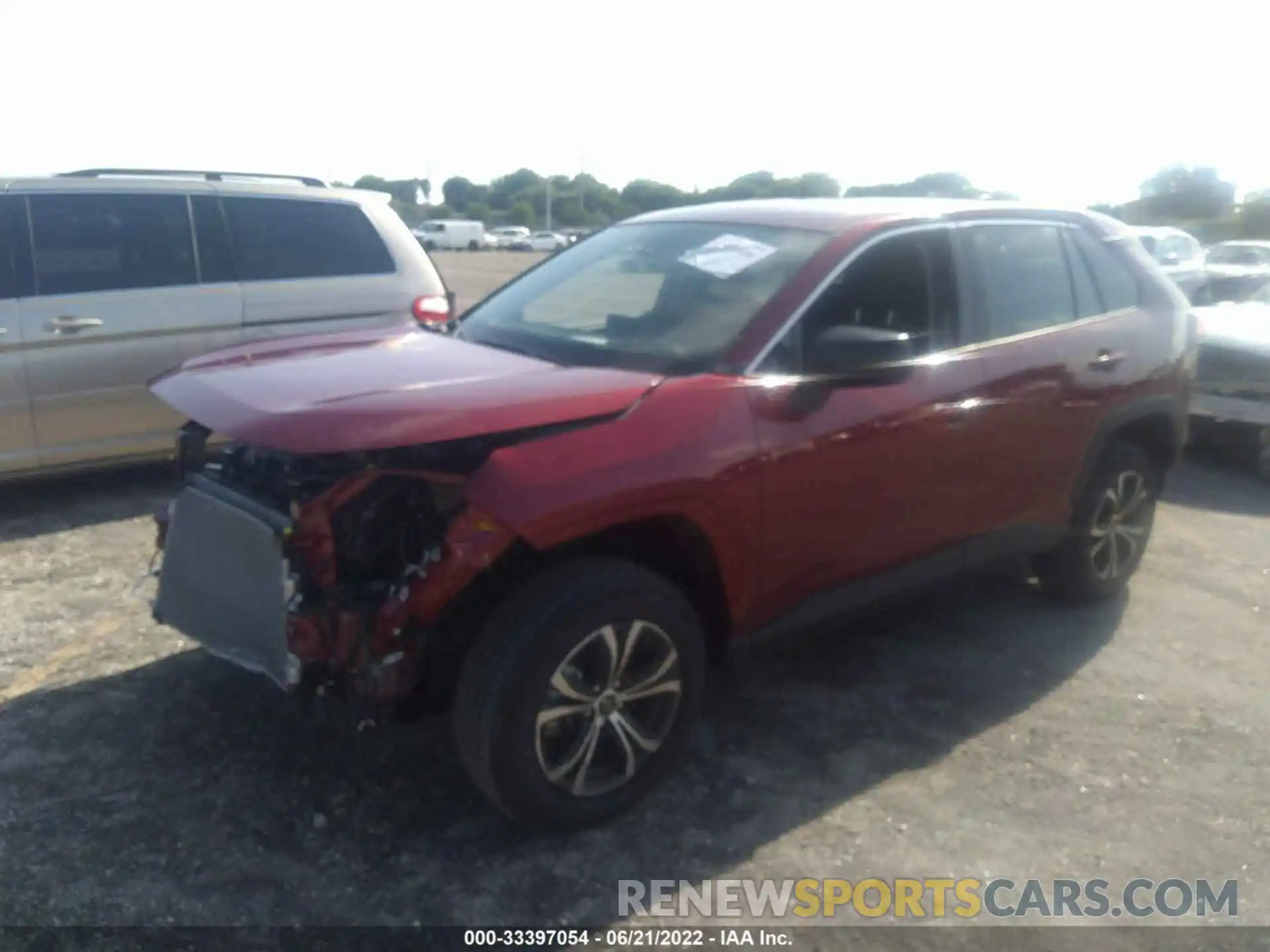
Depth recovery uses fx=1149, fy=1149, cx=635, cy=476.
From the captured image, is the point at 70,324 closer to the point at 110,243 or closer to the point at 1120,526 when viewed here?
the point at 110,243

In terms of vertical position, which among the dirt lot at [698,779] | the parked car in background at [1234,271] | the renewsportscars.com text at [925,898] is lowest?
the renewsportscars.com text at [925,898]

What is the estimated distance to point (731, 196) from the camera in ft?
64.0

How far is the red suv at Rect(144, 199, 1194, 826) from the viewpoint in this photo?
10.4 ft

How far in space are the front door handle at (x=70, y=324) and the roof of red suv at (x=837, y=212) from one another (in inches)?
122

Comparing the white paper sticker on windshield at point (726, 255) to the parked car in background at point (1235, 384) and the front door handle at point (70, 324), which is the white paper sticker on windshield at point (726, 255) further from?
the parked car in background at point (1235, 384)

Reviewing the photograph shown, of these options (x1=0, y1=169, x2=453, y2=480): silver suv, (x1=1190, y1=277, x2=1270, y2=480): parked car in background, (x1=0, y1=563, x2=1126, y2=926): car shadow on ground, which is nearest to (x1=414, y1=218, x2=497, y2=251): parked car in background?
(x1=0, y1=169, x2=453, y2=480): silver suv

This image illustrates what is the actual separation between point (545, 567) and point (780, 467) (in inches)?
32.4

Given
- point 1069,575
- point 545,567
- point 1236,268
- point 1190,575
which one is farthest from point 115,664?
point 1236,268

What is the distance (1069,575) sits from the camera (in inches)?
204

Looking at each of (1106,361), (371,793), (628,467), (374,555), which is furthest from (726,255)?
(371,793)

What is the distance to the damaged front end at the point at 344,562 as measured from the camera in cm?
317

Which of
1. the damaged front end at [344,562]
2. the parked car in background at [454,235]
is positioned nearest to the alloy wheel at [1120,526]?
the damaged front end at [344,562]

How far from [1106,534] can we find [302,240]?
483 cm

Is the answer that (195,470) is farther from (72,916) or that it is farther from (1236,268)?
(1236,268)
